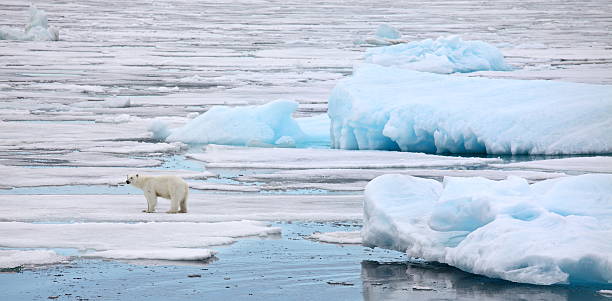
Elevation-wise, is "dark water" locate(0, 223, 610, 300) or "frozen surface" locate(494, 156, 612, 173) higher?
"frozen surface" locate(494, 156, 612, 173)

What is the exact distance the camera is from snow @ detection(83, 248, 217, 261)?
5.82 m

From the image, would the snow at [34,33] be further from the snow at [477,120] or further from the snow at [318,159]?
the snow at [318,159]

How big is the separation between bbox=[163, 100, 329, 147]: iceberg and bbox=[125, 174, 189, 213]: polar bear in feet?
13.2

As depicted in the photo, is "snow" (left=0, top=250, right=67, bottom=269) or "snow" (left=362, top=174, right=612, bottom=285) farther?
"snow" (left=0, top=250, right=67, bottom=269)

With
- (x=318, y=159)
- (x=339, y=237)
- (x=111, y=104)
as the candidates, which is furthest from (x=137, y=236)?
(x=111, y=104)

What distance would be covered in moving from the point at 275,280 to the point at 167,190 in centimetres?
194

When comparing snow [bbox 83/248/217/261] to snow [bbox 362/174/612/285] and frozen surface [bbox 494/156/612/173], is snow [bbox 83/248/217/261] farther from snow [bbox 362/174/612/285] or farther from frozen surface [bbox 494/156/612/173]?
frozen surface [bbox 494/156/612/173]

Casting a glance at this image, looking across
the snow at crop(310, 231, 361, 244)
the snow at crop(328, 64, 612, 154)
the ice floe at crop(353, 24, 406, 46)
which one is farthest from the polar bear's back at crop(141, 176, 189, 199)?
the ice floe at crop(353, 24, 406, 46)

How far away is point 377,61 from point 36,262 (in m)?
15.1

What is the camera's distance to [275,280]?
5.43m

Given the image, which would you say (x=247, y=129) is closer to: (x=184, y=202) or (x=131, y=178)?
(x=131, y=178)

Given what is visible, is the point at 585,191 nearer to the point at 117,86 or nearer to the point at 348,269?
the point at 348,269

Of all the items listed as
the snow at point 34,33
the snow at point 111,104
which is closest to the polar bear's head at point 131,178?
the snow at point 111,104

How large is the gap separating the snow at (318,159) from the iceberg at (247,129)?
499 millimetres
